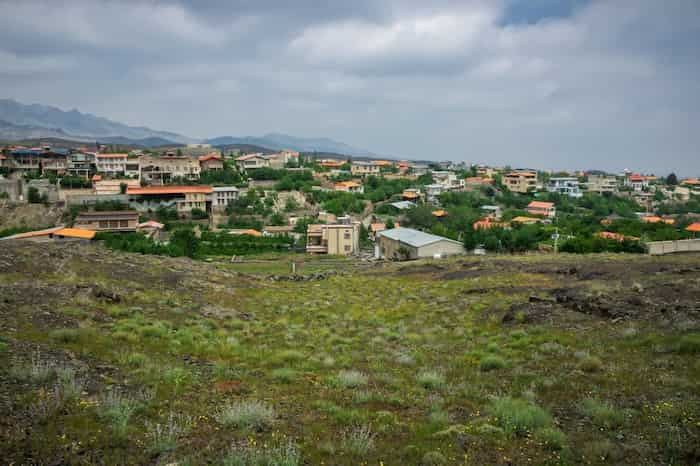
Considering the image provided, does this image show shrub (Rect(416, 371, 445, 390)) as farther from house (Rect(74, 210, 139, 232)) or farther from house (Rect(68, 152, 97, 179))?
house (Rect(68, 152, 97, 179))

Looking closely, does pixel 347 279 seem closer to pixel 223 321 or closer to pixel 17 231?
pixel 223 321

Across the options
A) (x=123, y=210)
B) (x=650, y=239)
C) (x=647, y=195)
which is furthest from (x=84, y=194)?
(x=647, y=195)

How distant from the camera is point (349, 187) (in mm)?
79750

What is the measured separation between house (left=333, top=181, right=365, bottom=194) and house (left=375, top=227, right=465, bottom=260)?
31521 millimetres

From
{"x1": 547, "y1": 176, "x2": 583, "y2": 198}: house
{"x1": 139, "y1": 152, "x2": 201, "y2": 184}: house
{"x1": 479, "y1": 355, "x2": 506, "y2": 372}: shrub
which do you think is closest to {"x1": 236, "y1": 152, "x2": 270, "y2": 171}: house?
{"x1": 139, "y1": 152, "x2": 201, "y2": 184}: house

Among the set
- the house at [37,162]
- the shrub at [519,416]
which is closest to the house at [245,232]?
the house at [37,162]

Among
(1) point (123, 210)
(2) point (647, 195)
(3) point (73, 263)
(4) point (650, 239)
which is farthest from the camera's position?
(2) point (647, 195)

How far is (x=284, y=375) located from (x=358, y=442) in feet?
11.3

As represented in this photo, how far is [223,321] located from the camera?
48.0ft

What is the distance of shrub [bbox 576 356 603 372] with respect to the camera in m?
8.43

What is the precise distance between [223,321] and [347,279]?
15.1 m

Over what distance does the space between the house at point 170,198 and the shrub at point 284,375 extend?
177ft

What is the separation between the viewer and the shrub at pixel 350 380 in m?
8.20

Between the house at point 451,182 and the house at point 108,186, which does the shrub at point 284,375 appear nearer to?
the house at point 108,186
